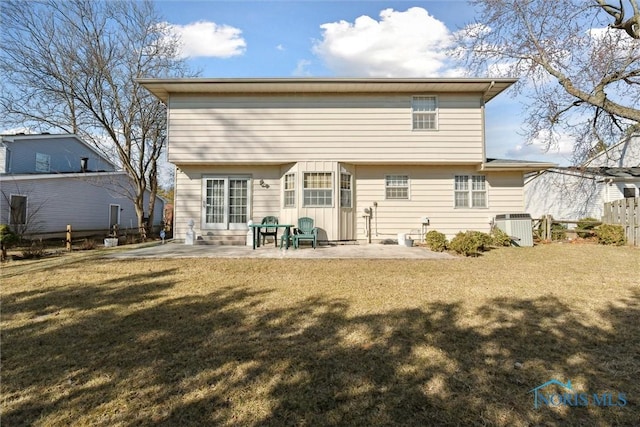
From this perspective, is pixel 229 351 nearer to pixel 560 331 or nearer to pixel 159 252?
pixel 560 331

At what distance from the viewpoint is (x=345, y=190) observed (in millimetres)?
11008

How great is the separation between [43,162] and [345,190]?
16566 millimetres

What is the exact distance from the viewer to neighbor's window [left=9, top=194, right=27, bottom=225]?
13242 millimetres

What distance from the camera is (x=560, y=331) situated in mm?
3479

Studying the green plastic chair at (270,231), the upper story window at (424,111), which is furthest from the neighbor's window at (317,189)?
the upper story window at (424,111)

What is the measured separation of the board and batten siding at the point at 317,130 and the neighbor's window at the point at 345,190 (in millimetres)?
639

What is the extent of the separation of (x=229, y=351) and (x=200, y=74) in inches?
698

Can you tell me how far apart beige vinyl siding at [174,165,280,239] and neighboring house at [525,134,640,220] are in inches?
465

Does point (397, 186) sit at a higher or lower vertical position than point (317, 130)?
lower

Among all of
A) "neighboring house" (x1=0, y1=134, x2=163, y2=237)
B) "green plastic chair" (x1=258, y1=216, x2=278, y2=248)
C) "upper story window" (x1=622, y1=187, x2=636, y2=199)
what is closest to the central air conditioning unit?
"green plastic chair" (x1=258, y1=216, x2=278, y2=248)

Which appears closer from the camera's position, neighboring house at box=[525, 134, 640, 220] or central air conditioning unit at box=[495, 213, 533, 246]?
central air conditioning unit at box=[495, 213, 533, 246]

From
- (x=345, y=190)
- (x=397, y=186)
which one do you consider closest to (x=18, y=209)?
(x=345, y=190)

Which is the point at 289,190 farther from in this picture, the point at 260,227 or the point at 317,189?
the point at 260,227

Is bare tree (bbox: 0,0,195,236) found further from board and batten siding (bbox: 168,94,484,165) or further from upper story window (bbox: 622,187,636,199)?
upper story window (bbox: 622,187,636,199)
